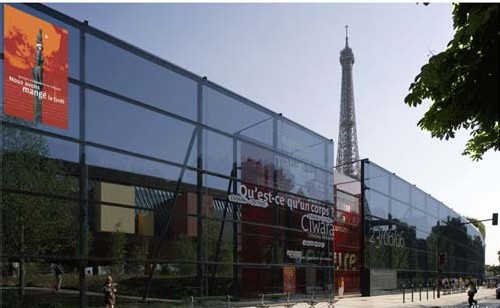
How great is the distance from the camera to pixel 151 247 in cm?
2109

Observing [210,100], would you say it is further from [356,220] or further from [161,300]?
[356,220]

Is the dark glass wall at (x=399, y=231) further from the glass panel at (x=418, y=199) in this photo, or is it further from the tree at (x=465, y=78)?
the tree at (x=465, y=78)

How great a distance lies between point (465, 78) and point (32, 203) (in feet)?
45.4

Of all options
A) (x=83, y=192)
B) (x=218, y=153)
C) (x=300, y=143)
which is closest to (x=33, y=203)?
(x=83, y=192)

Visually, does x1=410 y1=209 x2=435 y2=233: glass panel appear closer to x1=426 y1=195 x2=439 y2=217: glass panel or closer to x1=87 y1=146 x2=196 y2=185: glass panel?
x1=426 y1=195 x2=439 y2=217: glass panel

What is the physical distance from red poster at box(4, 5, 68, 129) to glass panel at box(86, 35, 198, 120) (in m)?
1.24

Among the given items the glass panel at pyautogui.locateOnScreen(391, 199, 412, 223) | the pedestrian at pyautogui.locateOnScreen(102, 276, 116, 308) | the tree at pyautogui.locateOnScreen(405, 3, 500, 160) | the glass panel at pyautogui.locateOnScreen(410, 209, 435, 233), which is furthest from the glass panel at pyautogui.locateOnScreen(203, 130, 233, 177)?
the glass panel at pyautogui.locateOnScreen(410, 209, 435, 233)

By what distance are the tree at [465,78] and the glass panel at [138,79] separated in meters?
14.2

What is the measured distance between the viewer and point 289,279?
29391 mm

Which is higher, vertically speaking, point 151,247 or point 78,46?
point 78,46

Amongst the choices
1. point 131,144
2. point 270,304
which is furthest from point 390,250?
point 131,144

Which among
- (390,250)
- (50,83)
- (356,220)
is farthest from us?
(390,250)

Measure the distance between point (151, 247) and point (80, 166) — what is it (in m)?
4.11

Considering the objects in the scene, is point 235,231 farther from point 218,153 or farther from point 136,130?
point 136,130
